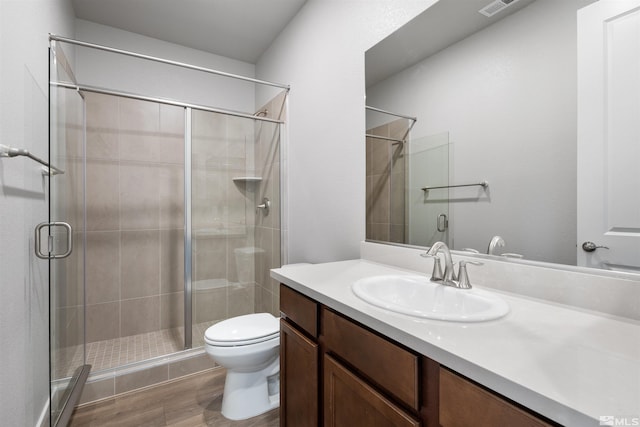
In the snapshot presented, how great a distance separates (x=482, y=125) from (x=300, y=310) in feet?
3.22

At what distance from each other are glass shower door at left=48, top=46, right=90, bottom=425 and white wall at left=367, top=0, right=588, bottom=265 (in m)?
1.71

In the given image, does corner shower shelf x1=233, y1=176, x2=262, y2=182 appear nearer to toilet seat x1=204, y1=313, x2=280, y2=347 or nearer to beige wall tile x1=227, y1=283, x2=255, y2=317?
beige wall tile x1=227, y1=283, x2=255, y2=317

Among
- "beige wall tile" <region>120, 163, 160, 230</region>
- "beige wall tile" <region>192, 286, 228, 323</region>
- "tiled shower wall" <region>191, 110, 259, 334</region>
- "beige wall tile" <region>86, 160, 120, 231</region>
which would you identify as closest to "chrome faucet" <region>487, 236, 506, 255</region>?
"tiled shower wall" <region>191, 110, 259, 334</region>

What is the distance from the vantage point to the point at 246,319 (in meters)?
1.86

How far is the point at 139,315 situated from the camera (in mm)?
2473

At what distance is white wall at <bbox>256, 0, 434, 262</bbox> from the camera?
161cm

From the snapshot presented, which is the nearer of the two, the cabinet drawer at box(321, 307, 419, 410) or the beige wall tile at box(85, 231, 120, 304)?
the cabinet drawer at box(321, 307, 419, 410)

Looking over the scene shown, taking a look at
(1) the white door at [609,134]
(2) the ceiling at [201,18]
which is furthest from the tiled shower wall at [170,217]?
(1) the white door at [609,134]

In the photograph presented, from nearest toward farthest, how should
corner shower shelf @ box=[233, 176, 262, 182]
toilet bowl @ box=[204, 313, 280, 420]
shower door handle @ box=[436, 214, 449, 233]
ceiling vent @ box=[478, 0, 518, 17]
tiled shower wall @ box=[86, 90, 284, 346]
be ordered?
ceiling vent @ box=[478, 0, 518, 17] → shower door handle @ box=[436, 214, 449, 233] → toilet bowl @ box=[204, 313, 280, 420] → tiled shower wall @ box=[86, 90, 284, 346] → corner shower shelf @ box=[233, 176, 262, 182]

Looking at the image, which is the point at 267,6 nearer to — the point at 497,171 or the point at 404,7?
the point at 404,7

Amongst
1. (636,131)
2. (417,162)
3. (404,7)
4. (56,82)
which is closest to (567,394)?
(636,131)

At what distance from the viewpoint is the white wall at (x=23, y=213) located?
1.07 meters

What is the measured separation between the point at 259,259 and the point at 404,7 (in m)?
1.98

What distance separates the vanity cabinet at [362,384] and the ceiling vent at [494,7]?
116 cm
